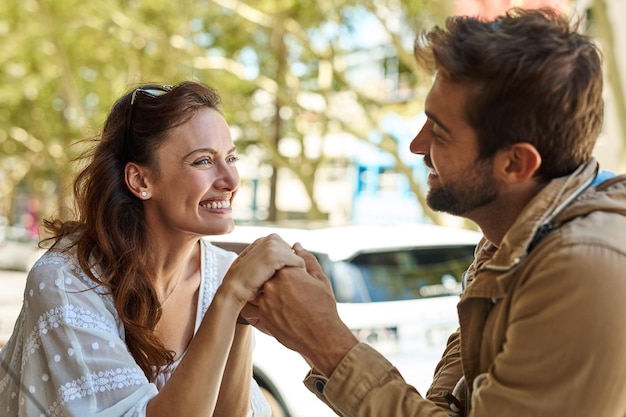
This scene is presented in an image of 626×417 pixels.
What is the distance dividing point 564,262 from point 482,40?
0.35 metres

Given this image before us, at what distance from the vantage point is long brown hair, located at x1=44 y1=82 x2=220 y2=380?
1.71 m

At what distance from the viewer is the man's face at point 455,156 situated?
1217 mm

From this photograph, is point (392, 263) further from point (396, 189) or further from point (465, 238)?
point (396, 189)

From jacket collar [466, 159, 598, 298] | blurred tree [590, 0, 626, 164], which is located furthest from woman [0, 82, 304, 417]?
blurred tree [590, 0, 626, 164]

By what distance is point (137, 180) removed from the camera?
6.13 feet

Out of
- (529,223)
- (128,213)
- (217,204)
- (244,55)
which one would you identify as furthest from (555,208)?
(244,55)

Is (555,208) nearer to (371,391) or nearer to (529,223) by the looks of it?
(529,223)

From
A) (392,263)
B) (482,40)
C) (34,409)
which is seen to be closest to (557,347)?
(482,40)

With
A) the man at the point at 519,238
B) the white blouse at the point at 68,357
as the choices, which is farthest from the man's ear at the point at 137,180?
the man at the point at 519,238

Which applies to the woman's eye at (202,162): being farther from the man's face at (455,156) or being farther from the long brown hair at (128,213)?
the man's face at (455,156)

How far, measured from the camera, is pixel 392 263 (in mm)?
4895

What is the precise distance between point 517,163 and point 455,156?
94 mm

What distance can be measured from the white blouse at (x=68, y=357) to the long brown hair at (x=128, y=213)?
5 cm

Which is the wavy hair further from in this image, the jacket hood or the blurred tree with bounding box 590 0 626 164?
the blurred tree with bounding box 590 0 626 164
